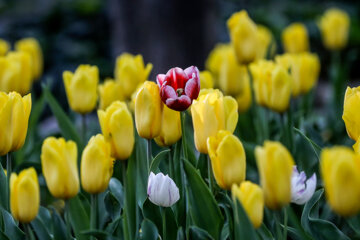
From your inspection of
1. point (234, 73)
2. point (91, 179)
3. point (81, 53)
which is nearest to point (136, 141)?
point (91, 179)

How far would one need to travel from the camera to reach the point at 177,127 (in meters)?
1.42

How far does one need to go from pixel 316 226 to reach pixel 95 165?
1.84ft

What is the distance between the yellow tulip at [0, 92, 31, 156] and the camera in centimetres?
132

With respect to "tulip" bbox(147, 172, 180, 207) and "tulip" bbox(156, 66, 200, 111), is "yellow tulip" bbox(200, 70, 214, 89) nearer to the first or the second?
"tulip" bbox(156, 66, 200, 111)

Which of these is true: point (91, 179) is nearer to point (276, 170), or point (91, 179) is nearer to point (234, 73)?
point (276, 170)

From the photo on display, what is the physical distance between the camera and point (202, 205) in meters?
1.32

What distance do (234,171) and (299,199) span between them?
0.74 ft

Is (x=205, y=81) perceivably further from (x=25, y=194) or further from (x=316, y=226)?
(x=25, y=194)

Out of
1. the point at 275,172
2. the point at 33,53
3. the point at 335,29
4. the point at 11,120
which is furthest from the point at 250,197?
the point at 335,29

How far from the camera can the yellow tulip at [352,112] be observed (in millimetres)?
1336

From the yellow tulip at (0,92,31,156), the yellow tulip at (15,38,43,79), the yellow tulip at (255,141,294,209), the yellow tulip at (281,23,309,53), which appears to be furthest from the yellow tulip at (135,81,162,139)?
the yellow tulip at (281,23,309,53)

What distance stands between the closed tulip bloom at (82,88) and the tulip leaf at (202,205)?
70 cm

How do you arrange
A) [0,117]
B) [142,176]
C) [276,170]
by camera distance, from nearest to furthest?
[276,170] < [0,117] < [142,176]

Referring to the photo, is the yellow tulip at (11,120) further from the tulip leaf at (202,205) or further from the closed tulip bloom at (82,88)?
the closed tulip bloom at (82,88)
